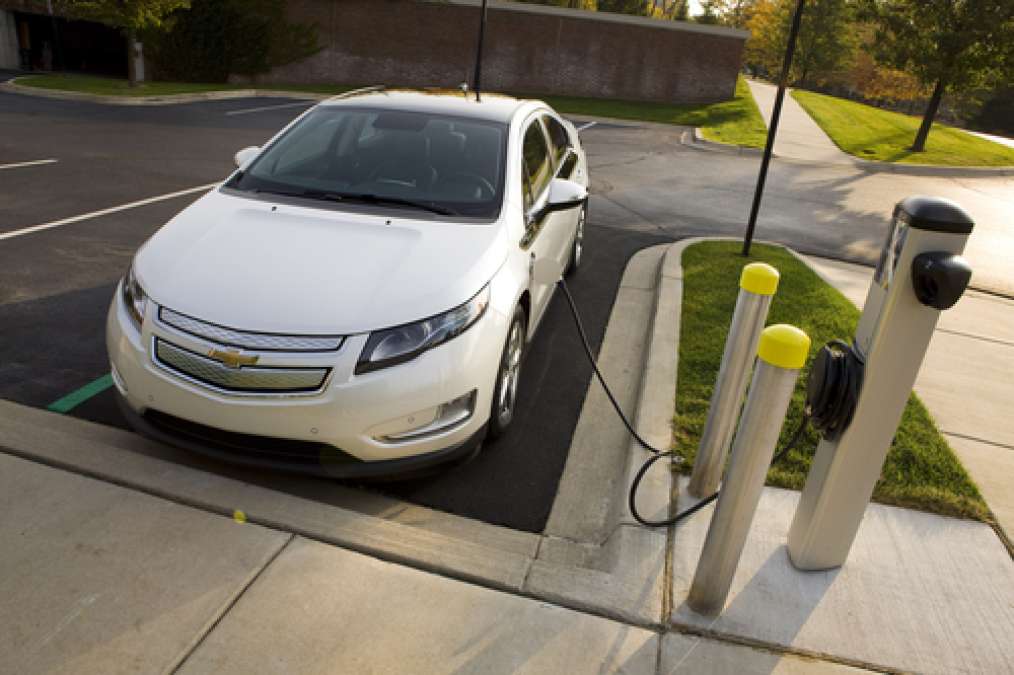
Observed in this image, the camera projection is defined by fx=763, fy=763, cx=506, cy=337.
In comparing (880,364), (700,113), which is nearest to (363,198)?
(880,364)

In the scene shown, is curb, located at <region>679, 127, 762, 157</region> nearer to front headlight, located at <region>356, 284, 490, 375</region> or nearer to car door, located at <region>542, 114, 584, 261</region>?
car door, located at <region>542, 114, 584, 261</region>

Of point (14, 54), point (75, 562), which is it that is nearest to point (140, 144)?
point (75, 562)

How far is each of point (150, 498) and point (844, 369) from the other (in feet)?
9.28

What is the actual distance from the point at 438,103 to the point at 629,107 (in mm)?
23194

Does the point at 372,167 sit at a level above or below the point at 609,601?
above

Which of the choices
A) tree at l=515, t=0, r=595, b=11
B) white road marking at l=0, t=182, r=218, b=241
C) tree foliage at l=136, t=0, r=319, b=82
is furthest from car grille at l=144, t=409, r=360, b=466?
tree at l=515, t=0, r=595, b=11

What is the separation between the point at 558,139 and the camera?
20.1ft

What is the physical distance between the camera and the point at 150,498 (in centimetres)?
321

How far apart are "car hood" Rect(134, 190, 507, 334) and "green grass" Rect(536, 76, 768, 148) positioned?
51.7ft

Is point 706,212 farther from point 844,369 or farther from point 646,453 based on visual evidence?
point 844,369

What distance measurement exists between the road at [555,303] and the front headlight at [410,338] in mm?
736

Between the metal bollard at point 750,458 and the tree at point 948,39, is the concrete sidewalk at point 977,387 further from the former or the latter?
the tree at point 948,39

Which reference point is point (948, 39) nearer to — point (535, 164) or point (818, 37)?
point (535, 164)

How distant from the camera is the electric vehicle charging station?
2494 millimetres
